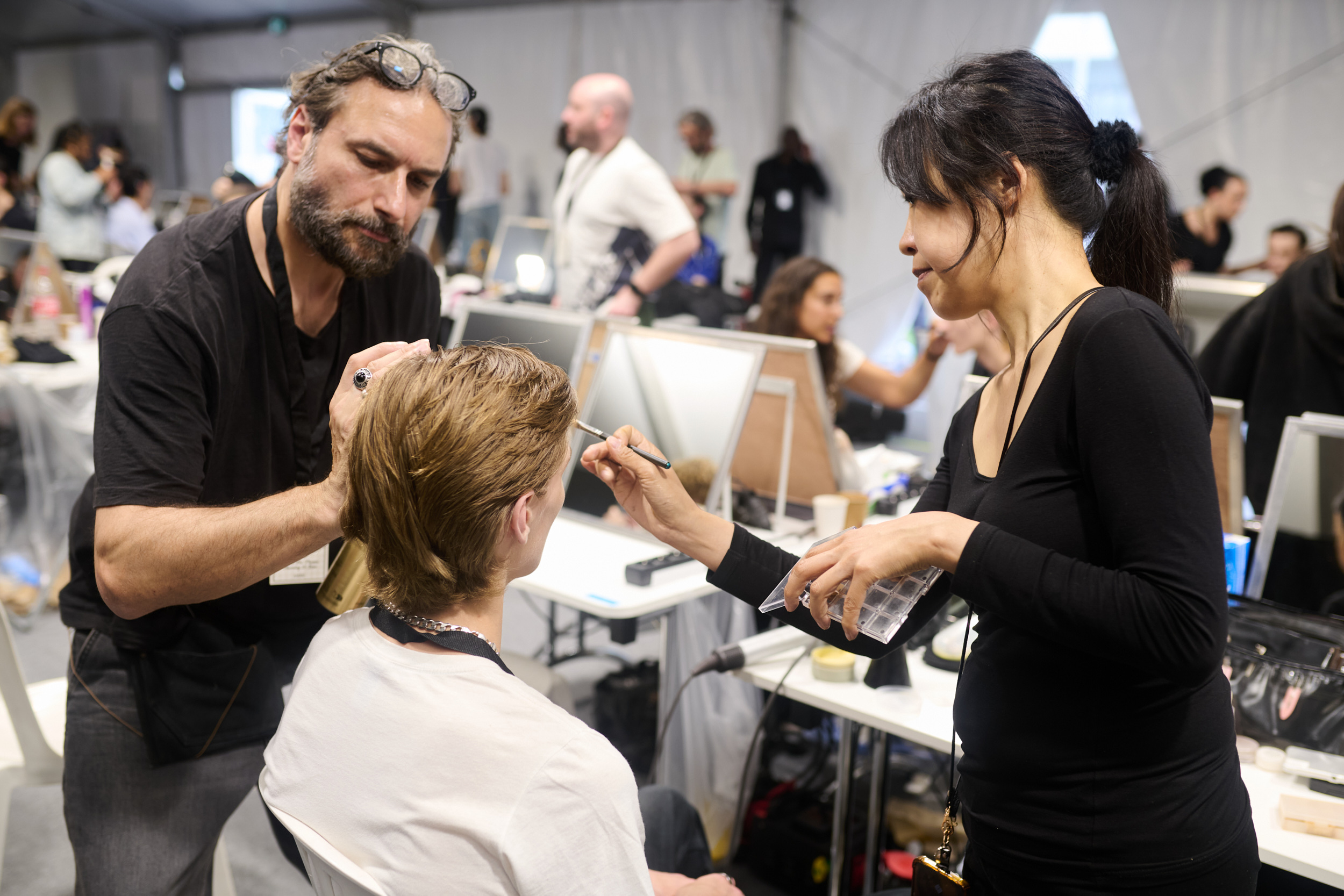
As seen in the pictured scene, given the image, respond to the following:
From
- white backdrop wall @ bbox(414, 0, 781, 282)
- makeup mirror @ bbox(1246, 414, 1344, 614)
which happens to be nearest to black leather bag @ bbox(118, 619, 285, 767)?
makeup mirror @ bbox(1246, 414, 1344, 614)

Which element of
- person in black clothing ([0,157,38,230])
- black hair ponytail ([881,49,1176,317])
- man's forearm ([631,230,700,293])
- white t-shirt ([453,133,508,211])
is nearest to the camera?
black hair ponytail ([881,49,1176,317])

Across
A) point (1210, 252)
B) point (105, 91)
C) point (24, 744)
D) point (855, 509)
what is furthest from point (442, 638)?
point (105, 91)

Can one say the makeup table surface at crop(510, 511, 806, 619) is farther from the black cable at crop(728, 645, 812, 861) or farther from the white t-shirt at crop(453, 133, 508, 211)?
the white t-shirt at crop(453, 133, 508, 211)

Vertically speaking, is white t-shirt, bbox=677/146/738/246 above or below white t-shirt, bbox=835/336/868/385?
above

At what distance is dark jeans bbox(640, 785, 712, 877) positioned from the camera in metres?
1.56

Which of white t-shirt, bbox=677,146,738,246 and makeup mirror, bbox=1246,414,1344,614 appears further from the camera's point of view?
white t-shirt, bbox=677,146,738,246

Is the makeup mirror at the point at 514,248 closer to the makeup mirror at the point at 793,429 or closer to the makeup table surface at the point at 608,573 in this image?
the makeup mirror at the point at 793,429

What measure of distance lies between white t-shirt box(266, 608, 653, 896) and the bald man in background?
9.42 ft

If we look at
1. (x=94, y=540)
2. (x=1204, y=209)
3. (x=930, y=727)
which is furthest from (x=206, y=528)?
(x=1204, y=209)

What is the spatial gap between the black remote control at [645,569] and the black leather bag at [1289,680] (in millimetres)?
1018

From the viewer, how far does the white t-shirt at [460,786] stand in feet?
3.02

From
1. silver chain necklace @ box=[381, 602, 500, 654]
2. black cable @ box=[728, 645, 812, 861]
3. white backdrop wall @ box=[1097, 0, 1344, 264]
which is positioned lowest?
black cable @ box=[728, 645, 812, 861]

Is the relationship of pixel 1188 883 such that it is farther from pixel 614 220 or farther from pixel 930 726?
pixel 614 220

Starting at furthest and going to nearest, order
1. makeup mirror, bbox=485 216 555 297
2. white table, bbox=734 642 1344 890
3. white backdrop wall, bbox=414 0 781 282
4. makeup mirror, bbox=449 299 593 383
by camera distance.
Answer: white backdrop wall, bbox=414 0 781 282
makeup mirror, bbox=485 216 555 297
makeup mirror, bbox=449 299 593 383
white table, bbox=734 642 1344 890
